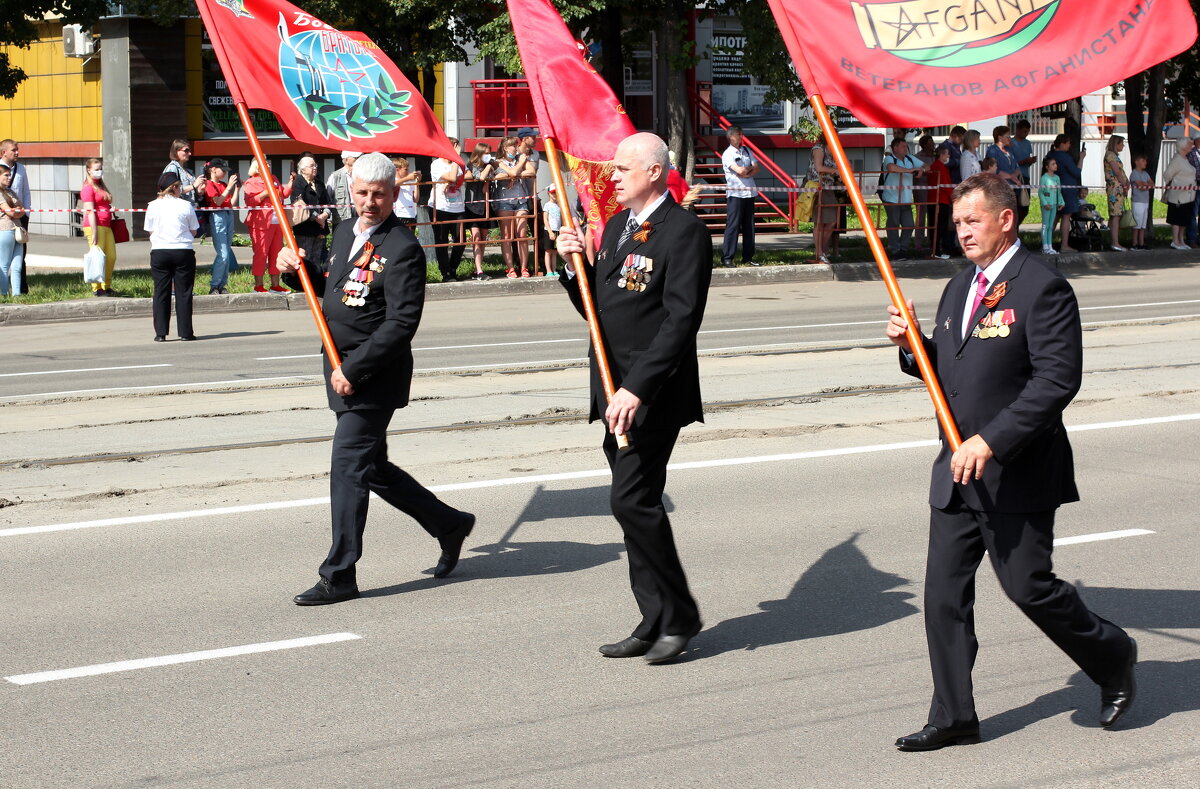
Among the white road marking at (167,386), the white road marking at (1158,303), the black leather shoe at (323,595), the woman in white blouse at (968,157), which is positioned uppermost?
the woman in white blouse at (968,157)

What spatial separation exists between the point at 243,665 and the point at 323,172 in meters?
28.7

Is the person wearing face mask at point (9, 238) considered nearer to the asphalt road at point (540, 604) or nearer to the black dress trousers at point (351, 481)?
the asphalt road at point (540, 604)

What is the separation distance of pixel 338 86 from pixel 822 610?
3974mm

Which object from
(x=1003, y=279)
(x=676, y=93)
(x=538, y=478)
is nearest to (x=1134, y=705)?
(x=1003, y=279)

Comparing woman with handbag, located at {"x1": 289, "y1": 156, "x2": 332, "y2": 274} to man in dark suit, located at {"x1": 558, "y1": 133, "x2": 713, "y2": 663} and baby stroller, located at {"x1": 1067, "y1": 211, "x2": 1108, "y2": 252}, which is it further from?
man in dark suit, located at {"x1": 558, "y1": 133, "x2": 713, "y2": 663}

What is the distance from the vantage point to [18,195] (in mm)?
20953

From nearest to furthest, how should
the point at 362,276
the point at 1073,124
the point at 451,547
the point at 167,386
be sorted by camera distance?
1. the point at 362,276
2. the point at 451,547
3. the point at 167,386
4. the point at 1073,124

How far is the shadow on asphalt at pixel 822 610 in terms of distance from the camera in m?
6.52

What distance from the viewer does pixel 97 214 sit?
65.7 feet

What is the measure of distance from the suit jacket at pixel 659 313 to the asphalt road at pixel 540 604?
41.1 inches

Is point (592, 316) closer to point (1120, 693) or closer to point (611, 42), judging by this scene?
point (1120, 693)

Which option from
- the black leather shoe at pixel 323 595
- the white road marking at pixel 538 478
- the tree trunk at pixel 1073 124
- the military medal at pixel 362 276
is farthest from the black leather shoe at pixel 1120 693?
the tree trunk at pixel 1073 124

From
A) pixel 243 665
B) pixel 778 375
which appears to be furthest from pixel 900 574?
pixel 778 375

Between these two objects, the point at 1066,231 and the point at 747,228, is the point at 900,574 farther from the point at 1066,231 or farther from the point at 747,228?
the point at 1066,231
